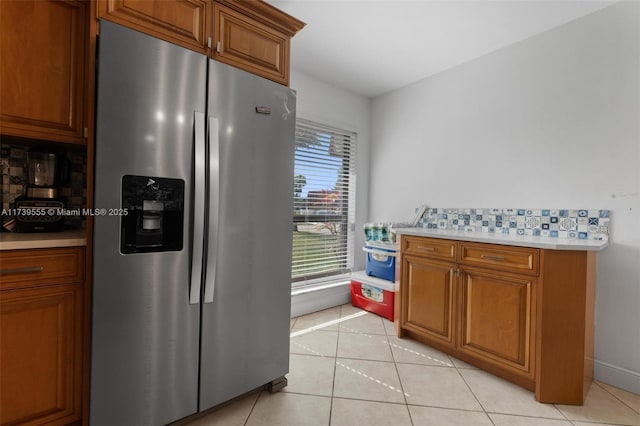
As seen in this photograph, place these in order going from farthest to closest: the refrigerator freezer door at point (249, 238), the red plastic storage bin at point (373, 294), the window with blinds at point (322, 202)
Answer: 1. the window with blinds at point (322, 202)
2. the red plastic storage bin at point (373, 294)
3. the refrigerator freezer door at point (249, 238)

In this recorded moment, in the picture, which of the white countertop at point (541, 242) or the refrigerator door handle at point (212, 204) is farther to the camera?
the white countertop at point (541, 242)

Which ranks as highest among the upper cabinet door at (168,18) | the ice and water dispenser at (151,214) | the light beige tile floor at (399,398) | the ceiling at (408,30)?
the ceiling at (408,30)

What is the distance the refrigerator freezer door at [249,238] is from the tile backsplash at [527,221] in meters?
1.77

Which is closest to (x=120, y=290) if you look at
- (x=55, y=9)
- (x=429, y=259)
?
(x=55, y=9)

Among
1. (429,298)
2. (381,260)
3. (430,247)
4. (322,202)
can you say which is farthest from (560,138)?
(322,202)

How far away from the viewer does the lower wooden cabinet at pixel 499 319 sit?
174 centimetres

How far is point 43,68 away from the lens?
1.34 meters

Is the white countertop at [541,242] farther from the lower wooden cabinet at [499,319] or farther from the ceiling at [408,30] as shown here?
the ceiling at [408,30]

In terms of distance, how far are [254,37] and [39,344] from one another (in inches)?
69.5

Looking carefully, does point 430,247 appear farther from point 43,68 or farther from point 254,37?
point 43,68

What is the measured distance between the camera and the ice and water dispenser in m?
1.23

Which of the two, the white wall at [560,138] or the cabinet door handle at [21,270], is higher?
the white wall at [560,138]

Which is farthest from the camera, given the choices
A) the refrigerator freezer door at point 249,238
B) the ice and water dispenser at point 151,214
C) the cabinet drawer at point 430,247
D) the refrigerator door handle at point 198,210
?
the cabinet drawer at point 430,247

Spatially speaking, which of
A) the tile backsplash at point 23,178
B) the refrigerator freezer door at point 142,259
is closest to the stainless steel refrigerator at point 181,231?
the refrigerator freezer door at point 142,259
